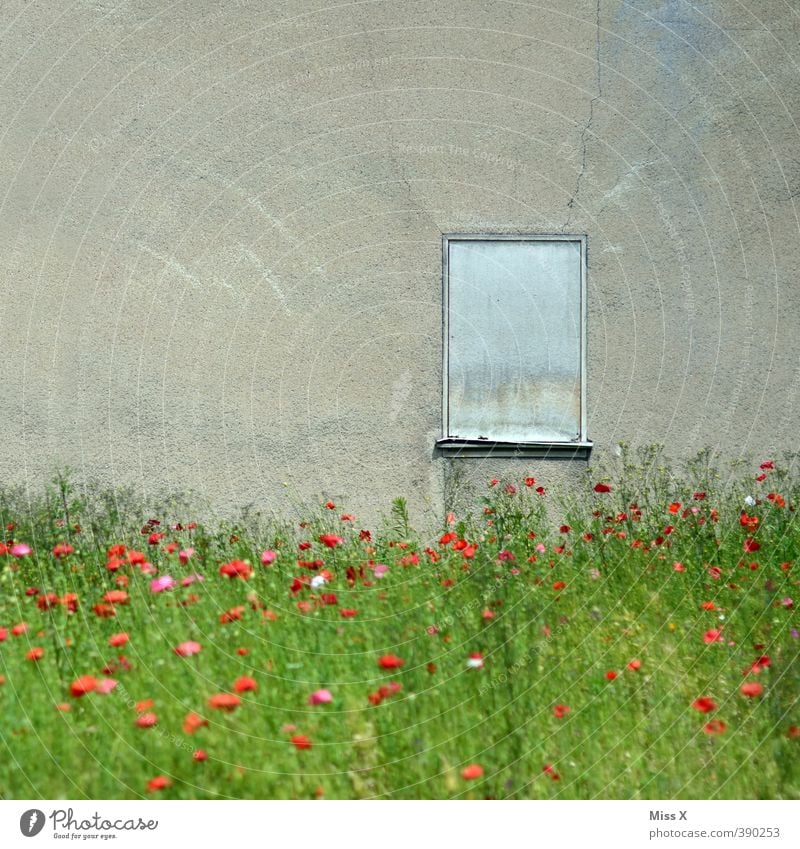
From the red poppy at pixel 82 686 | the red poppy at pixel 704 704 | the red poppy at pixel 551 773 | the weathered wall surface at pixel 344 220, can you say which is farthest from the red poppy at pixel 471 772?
the weathered wall surface at pixel 344 220

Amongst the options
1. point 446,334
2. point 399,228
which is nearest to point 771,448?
point 446,334

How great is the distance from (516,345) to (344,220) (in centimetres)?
117

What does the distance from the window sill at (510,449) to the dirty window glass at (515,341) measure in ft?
0.13

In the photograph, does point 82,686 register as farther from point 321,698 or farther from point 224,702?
point 321,698

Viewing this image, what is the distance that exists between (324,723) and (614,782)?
0.72 metres

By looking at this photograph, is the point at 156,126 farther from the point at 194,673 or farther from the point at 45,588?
the point at 194,673

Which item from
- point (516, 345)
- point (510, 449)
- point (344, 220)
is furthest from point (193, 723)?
point (344, 220)

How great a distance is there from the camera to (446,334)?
575 centimetres

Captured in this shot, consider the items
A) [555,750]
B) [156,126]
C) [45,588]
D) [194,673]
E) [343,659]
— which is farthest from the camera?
[156,126]

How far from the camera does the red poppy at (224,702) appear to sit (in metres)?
2.47

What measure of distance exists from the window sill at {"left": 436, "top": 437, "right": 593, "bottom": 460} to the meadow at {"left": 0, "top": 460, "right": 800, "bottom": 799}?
1.03 meters

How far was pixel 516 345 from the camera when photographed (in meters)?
5.75

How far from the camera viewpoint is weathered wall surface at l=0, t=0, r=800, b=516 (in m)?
5.69

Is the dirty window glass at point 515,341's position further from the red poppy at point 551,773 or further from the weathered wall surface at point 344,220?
the red poppy at point 551,773
